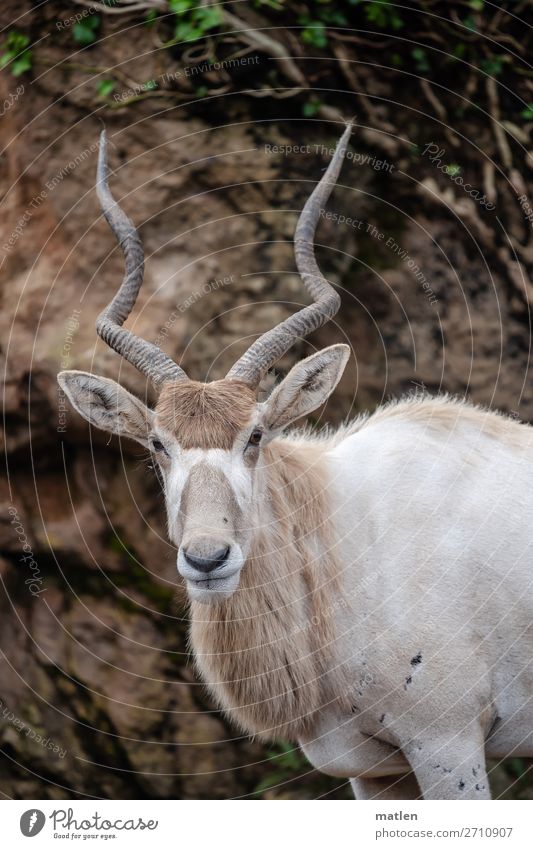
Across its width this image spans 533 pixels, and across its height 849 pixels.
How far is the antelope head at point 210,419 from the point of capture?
15.6ft

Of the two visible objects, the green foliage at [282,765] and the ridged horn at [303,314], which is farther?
the green foliage at [282,765]

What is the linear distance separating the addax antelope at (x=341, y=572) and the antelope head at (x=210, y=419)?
1 centimetres

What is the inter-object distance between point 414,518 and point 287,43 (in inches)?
189

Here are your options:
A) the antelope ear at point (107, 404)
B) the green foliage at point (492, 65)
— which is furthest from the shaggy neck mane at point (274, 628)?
the green foliage at point (492, 65)

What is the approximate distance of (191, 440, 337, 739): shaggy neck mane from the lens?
546 centimetres

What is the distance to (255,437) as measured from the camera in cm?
522

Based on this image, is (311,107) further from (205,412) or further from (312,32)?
(205,412)

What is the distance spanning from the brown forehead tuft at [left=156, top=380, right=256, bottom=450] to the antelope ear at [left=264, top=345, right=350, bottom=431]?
0.16 meters

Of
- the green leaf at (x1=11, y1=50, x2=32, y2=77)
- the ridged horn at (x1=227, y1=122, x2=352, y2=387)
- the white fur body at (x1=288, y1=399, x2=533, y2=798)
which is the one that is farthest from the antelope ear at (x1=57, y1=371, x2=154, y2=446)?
the green leaf at (x1=11, y1=50, x2=32, y2=77)

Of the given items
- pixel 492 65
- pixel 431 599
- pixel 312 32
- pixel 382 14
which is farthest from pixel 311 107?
pixel 431 599

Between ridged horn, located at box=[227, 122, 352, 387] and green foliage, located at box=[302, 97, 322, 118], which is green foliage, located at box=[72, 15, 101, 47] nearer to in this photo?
green foliage, located at box=[302, 97, 322, 118]

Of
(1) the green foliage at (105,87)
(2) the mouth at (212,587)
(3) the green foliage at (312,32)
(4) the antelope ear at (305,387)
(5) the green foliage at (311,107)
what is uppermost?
(3) the green foliage at (312,32)

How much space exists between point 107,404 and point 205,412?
665 mm

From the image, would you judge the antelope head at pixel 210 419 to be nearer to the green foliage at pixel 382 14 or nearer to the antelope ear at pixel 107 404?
the antelope ear at pixel 107 404
